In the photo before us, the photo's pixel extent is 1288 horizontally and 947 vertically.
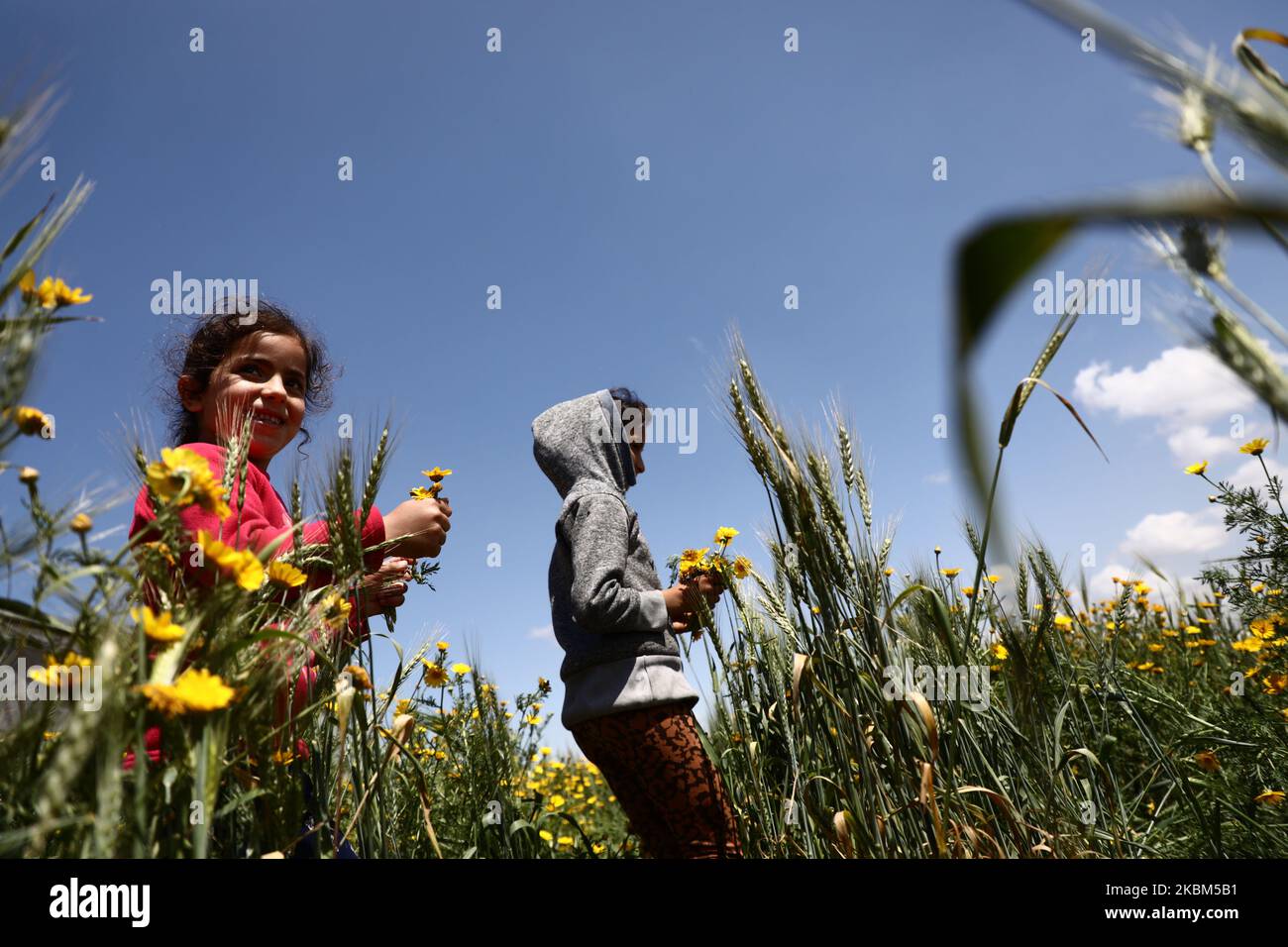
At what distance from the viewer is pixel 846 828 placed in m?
1.49

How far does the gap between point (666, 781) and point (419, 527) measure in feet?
3.45

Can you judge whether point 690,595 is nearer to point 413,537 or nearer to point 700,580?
point 700,580

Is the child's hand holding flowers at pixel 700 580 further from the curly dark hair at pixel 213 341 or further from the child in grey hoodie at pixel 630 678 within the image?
the curly dark hair at pixel 213 341

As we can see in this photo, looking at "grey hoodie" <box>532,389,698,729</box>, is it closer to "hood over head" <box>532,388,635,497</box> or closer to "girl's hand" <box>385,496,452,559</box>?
"hood over head" <box>532,388,635,497</box>

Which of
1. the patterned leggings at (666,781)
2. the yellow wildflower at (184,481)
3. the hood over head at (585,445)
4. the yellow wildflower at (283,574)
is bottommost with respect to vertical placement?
the patterned leggings at (666,781)

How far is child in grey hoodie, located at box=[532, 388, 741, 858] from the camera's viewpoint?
6.86 ft

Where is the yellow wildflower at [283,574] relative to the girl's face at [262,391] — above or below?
below

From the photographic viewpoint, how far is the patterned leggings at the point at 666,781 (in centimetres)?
207

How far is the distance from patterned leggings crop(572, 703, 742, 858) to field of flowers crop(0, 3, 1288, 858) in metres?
0.12

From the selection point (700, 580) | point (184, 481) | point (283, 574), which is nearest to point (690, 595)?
point (700, 580)

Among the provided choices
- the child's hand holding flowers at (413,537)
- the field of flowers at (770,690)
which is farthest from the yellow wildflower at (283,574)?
the child's hand holding flowers at (413,537)

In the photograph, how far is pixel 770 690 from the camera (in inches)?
89.0
